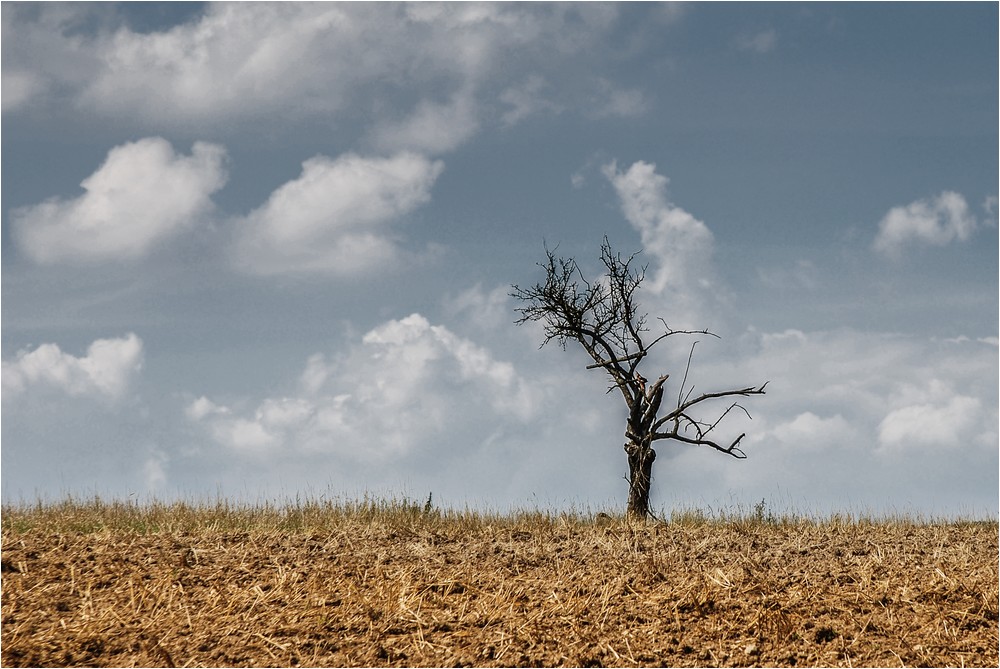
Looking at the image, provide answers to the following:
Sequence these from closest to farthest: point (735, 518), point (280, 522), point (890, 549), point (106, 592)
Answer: point (106, 592) → point (890, 549) → point (280, 522) → point (735, 518)

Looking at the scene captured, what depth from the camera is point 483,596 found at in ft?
29.1

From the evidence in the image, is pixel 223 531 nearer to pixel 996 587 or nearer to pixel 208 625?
pixel 208 625

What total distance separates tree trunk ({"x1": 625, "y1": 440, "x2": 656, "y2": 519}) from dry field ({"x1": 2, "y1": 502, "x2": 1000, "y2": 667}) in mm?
3023

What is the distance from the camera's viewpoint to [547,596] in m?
8.84

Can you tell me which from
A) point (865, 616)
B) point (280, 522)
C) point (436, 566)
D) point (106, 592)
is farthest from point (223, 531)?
point (865, 616)

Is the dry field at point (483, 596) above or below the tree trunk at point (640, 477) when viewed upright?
below

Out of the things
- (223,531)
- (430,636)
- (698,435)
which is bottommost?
(430,636)

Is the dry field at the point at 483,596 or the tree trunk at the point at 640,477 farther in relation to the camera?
the tree trunk at the point at 640,477

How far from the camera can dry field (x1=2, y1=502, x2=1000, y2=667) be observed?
25.2 ft

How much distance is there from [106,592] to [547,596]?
14.9 ft

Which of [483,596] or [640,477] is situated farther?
[640,477]

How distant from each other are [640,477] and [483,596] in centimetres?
741

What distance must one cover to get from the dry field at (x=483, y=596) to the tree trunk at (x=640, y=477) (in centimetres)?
302

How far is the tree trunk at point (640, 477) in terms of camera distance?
618 inches
